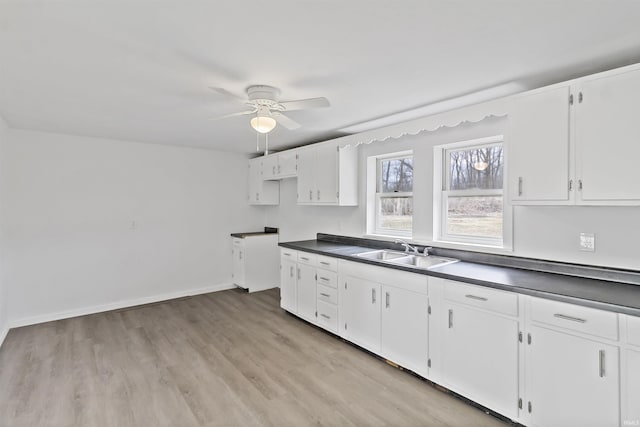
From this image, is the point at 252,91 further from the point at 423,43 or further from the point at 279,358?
the point at 279,358

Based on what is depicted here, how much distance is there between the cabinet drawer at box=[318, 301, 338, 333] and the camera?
3.43 m

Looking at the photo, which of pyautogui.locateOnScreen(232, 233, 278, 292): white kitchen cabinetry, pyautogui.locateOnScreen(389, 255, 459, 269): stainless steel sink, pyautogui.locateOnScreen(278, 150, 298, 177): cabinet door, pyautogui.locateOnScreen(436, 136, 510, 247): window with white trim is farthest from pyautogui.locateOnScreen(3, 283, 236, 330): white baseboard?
pyautogui.locateOnScreen(436, 136, 510, 247): window with white trim

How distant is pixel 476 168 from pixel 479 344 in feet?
5.35

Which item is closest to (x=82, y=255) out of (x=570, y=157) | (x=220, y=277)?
(x=220, y=277)

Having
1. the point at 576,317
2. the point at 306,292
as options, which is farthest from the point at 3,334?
the point at 576,317

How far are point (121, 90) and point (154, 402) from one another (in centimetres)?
242

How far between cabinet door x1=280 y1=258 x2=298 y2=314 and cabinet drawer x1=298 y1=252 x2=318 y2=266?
0.50 ft

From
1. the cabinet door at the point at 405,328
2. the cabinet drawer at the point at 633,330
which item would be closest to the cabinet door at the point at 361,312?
the cabinet door at the point at 405,328

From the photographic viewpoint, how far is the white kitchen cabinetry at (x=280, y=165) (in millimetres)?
4660

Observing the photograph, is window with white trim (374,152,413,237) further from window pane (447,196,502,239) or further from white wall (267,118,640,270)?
window pane (447,196,502,239)

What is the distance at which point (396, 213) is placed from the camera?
12.6 feet

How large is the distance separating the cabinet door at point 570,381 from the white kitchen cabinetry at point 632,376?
3 centimetres

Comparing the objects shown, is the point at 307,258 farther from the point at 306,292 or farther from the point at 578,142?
the point at 578,142

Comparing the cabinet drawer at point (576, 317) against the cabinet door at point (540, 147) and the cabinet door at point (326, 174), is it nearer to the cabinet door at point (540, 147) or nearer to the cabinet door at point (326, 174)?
the cabinet door at point (540, 147)
